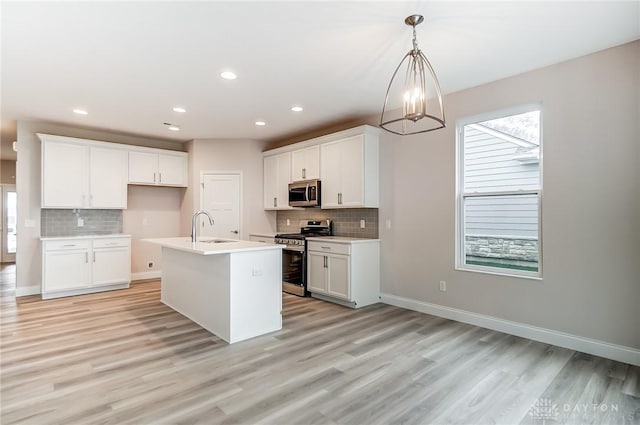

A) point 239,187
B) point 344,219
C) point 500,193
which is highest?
point 239,187

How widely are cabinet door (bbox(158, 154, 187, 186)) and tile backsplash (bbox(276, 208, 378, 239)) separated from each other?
6.84ft

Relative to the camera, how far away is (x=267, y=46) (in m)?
2.87

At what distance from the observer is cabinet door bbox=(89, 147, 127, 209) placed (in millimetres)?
5496

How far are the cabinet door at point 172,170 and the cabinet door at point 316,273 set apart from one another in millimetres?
3078

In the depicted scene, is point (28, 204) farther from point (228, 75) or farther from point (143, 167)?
point (228, 75)

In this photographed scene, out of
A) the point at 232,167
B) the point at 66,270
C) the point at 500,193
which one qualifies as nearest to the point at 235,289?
the point at 500,193

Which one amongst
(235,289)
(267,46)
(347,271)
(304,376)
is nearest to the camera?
(304,376)

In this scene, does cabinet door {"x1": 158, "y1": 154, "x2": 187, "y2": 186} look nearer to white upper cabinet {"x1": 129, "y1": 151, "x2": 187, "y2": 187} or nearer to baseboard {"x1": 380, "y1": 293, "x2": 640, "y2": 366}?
white upper cabinet {"x1": 129, "y1": 151, "x2": 187, "y2": 187}

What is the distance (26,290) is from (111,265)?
3.87 ft

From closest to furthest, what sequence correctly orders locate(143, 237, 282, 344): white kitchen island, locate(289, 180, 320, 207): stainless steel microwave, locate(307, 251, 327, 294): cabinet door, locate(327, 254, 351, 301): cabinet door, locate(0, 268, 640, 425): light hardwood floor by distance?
1. locate(0, 268, 640, 425): light hardwood floor
2. locate(143, 237, 282, 344): white kitchen island
3. locate(327, 254, 351, 301): cabinet door
4. locate(307, 251, 327, 294): cabinet door
5. locate(289, 180, 320, 207): stainless steel microwave

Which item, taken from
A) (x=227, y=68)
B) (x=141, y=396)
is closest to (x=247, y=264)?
(x=141, y=396)

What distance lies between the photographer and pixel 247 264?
339cm

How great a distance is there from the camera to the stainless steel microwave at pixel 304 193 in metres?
5.29

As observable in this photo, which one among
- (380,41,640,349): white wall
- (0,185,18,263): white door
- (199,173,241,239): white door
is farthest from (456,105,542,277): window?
(0,185,18,263): white door
